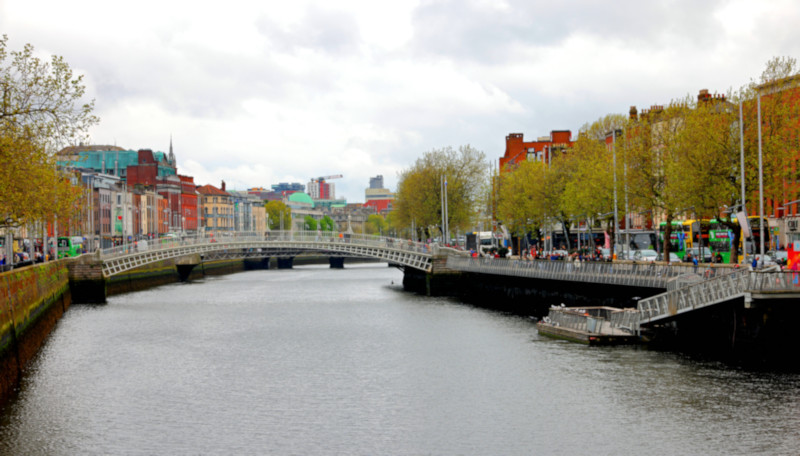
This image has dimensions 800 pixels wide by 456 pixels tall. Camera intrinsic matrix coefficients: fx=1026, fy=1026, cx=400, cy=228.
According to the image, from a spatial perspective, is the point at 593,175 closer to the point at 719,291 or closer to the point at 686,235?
the point at 686,235

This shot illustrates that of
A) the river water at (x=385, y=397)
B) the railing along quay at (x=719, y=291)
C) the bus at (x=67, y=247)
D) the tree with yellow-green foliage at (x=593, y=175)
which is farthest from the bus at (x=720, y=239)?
the bus at (x=67, y=247)

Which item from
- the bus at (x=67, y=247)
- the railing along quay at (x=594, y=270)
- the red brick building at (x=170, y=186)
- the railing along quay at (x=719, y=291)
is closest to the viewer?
the railing along quay at (x=719, y=291)

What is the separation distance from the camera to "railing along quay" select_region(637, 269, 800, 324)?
30.6 m

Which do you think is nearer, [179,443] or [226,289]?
[179,443]

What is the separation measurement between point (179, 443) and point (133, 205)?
12094cm

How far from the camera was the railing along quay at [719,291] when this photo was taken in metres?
30.6

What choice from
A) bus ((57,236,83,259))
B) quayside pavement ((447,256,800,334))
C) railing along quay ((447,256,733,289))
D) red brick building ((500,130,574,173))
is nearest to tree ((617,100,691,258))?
railing along quay ((447,256,733,289))

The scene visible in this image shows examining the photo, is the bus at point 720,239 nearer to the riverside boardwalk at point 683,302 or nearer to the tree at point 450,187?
the riverside boardwalk at point 683,302

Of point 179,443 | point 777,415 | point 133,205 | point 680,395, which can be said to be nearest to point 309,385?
point 179,443

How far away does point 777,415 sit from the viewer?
25500mm

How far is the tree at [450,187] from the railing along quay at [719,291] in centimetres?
5564

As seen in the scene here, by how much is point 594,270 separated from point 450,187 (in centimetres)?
4611

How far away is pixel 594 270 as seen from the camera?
4847 cm

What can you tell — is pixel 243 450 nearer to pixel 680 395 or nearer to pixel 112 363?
pixel 680 395
